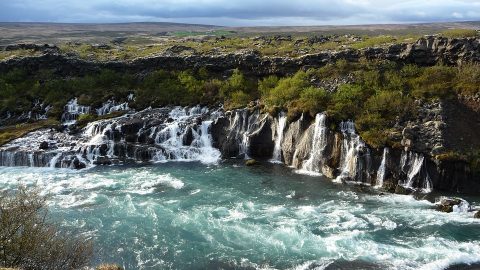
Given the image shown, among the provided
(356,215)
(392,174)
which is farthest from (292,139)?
(356,215)

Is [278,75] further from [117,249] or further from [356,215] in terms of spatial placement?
[117,249]

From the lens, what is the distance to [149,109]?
69312 millimetres

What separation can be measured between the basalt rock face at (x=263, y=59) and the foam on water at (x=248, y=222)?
996 inches

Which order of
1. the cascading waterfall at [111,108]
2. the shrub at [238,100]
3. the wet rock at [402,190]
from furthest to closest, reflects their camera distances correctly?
the cascading waterfall at [111,108], the shrub at [238,100], the wet rock at [402,190]

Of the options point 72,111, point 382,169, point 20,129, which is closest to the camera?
point 382,169

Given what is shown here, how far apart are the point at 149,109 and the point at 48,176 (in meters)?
21.4

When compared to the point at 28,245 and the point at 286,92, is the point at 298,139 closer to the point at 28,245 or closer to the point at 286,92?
the point at 286,92

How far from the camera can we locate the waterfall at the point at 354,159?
47.2 meters

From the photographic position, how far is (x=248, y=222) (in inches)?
1486

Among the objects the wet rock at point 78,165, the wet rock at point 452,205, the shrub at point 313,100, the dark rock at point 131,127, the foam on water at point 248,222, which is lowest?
the wet rock at point 78,165

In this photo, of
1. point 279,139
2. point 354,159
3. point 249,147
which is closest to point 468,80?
point 354,159

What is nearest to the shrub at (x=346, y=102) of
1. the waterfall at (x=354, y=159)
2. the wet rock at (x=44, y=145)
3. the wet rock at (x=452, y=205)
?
the waterfall at (x=354, y=159)

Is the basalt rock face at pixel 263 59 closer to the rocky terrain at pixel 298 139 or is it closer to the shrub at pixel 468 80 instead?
the rocky terrain at pixel 298 139

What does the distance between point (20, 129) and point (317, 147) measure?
4088cm
